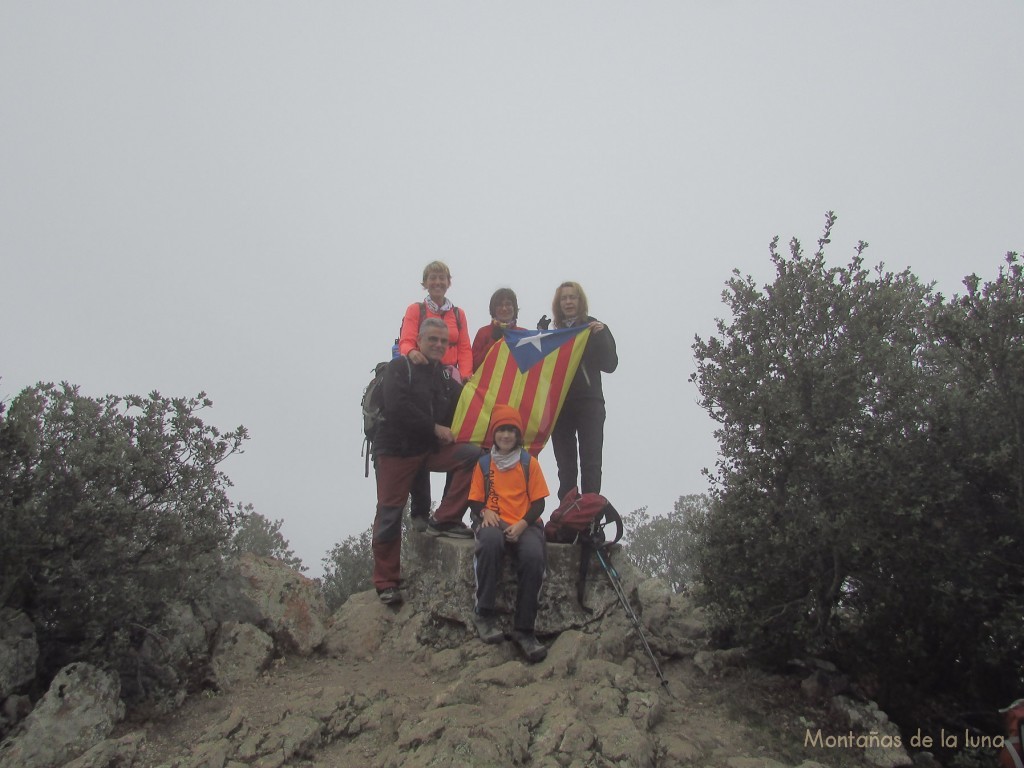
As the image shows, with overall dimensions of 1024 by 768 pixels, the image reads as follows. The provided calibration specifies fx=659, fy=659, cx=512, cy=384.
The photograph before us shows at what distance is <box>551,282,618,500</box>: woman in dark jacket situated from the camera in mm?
7183

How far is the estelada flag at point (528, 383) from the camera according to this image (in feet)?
24.5

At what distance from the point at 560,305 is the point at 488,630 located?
377cm

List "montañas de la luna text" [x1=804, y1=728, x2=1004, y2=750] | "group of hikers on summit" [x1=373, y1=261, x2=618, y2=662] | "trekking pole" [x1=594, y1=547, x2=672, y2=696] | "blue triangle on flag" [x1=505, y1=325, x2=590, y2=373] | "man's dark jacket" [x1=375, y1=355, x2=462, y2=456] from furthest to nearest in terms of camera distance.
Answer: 1. "blue triangle on flag" [x1=505, y1=325, x2=590, y2=373]
2. "man's dark jacket" [x1=375, y1=355, x2=462, y2=456]
3. "trekking pole" [x1=594, y1=547, x2=672, y2=696]
4. "group of hikers on summit" [x1=373, y1=261, x2=618, y2=662]
5. "montañas de la luna text" [x1=804, y1=728, x2=1004, y2=750]

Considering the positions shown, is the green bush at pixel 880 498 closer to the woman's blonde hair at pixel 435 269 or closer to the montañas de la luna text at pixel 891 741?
the montañas de la luna text at pixel 891 741

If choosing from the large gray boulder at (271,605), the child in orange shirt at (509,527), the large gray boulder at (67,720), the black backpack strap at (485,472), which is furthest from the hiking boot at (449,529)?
the large gray boulder at (67,720)

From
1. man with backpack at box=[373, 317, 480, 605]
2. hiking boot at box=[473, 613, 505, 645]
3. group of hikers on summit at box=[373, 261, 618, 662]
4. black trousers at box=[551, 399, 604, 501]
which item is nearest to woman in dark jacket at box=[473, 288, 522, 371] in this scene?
group of hikers on summit at box=[373, 261, 618, 662]

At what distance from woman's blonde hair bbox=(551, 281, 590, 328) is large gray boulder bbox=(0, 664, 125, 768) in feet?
18.2

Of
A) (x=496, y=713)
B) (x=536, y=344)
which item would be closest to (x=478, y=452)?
(x=536, y=344)

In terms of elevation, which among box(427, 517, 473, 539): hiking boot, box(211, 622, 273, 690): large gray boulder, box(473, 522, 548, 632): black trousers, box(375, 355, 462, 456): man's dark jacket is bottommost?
box(211, 622, 273, 690): large gray boulder

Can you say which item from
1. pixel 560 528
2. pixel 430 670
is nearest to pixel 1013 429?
pixel 560 528

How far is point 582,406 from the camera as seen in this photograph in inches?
291

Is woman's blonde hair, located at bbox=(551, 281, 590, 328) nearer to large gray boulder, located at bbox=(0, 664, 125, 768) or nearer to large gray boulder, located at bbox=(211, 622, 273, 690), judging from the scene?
large gray boulder, located at bbox=(211, 622, 273, 690)

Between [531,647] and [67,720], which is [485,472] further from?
[67,720]

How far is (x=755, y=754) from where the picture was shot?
498 centimetres
